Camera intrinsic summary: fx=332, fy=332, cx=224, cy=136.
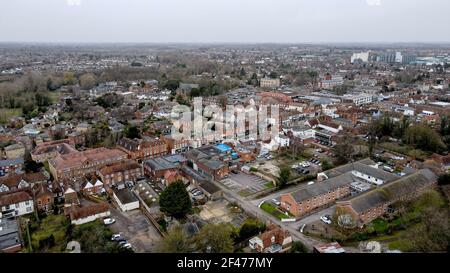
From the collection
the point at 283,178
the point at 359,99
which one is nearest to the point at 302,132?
the point at 283,178

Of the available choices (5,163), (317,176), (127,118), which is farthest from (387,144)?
(5,163)

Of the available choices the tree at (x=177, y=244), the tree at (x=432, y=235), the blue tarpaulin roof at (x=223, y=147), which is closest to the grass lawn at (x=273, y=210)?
the tree at (x=432, y=235)

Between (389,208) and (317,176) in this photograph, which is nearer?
(389,208)

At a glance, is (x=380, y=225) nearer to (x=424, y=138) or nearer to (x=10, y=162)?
(x=424, y=138)

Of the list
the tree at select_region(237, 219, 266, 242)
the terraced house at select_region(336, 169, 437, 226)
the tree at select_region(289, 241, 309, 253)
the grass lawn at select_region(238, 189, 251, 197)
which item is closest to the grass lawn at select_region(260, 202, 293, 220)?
the grass lawn at select_region(238, 189, 251, 197)

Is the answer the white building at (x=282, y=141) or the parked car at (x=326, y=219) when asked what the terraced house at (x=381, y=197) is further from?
the white building at (x=282, y=141)
